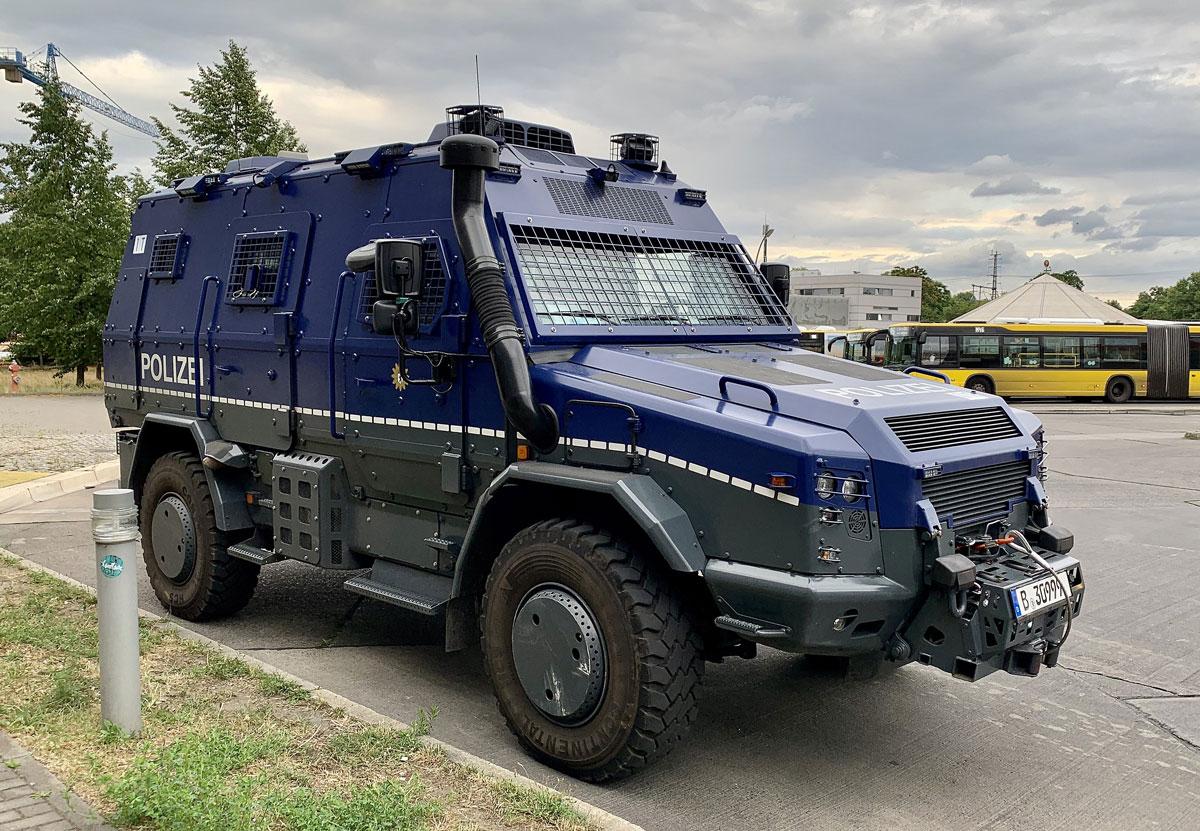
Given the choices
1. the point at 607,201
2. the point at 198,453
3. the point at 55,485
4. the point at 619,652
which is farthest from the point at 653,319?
the point at 55,485

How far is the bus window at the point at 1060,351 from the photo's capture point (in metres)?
34.2

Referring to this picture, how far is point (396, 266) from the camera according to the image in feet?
17.0

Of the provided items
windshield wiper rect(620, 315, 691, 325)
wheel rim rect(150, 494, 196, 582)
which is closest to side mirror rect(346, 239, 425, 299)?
windshield wiper rect(620, 315, 691, 325)

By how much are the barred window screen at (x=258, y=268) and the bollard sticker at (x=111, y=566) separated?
2330 mm

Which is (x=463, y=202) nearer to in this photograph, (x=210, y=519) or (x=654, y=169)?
(x=654, y=169)

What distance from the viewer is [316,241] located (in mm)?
6586

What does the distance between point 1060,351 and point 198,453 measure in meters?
32.1

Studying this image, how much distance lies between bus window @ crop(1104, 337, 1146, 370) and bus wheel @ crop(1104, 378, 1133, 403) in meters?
0.45

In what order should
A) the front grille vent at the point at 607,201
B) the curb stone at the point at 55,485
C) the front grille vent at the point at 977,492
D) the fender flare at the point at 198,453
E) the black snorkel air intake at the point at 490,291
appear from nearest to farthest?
the front grille vent at the point at 977,492
the black snorkel air intake at the point at 490,291
the front grille vent at the point at 607,201
the fender flare at the point at 198,453
the curb stone at the point at 55,485

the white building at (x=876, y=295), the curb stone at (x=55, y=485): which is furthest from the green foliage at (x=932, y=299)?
→ the curb stone at (x=55, y=485)

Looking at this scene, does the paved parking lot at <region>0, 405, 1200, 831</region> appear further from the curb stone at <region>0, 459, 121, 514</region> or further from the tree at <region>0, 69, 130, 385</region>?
the tree at <region>0, 69, 130, 385</region>

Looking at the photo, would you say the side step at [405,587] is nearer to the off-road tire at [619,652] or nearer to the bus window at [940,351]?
the off-road tire at [619,652]

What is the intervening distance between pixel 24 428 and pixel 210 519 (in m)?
15.4

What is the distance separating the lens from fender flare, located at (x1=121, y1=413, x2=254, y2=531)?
6980 mm
